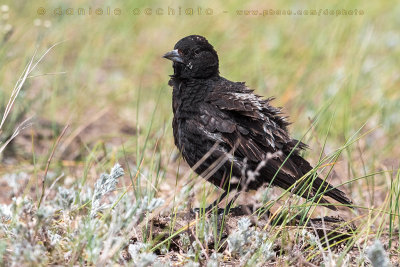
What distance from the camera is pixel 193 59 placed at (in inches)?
182

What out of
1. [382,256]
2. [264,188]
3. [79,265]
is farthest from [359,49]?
[79,265]

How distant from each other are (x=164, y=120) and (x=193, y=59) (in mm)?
529

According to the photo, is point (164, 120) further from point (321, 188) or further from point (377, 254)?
point (377, 254)

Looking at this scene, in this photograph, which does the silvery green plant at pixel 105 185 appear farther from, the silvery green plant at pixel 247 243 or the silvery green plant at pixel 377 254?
the silvery green plant at pixel 377 254

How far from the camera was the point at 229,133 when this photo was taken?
4.04 meters

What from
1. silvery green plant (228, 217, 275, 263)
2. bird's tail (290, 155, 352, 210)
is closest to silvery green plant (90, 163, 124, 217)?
silvery green plant (228, 217, 275, 263)

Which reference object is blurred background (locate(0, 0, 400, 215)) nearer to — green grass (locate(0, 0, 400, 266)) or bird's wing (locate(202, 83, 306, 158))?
green grass (locate(0, 0, 400, 266))

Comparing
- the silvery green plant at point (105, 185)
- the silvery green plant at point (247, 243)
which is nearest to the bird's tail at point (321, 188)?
the silvery green plant at point (247, 243)

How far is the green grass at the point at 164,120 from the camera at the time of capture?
3193 mm

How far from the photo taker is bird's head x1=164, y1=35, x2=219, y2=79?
458 cm

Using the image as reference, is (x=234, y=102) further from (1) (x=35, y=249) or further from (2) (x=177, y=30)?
(2) (x=177, y=30)

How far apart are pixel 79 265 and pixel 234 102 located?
5.46ft

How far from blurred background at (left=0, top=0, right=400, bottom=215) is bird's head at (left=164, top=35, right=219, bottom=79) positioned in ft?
2.17

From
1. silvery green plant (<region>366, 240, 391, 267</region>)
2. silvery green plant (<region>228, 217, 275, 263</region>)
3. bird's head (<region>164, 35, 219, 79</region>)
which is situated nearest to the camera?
silvery green plant (<region>366, 240, 391, 267</region>)
